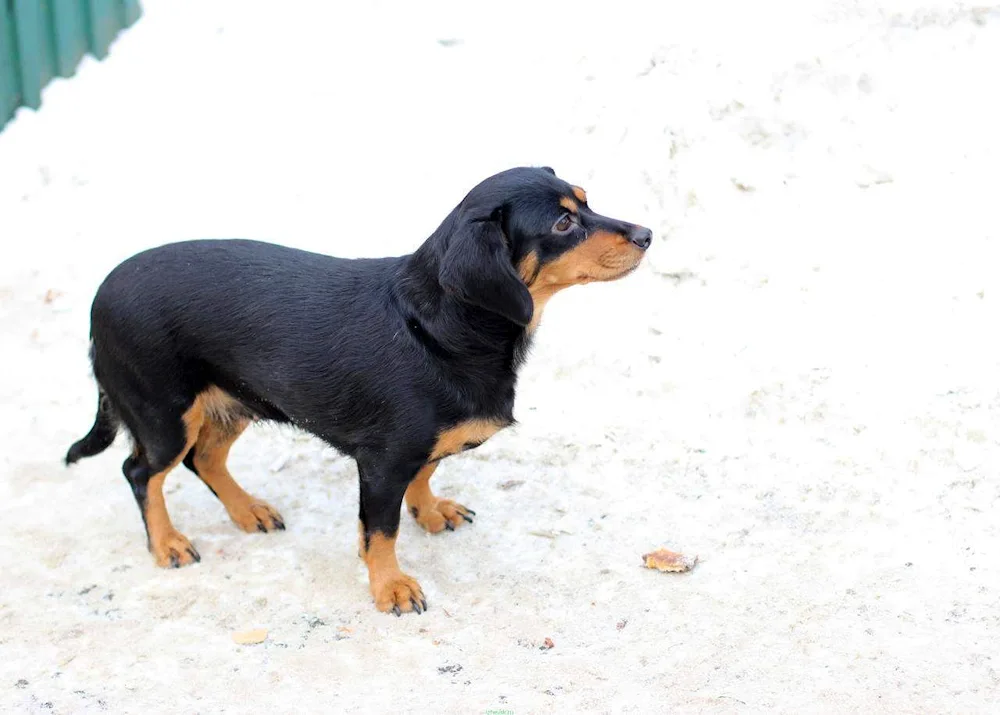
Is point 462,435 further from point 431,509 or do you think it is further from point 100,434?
point 100,434

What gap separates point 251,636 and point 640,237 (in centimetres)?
221

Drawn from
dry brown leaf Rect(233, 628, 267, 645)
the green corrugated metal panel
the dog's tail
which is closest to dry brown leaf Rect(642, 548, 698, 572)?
dry brown leaf Rect(233, 628, 267, 645)

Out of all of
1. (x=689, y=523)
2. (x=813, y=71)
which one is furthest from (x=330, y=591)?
(x=813, y=71)

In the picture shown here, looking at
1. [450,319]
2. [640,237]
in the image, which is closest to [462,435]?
[450,319]

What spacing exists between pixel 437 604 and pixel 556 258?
1.55 m

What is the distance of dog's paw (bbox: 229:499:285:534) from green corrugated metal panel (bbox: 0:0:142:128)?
4.30 m

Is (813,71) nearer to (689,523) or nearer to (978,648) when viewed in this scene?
(689,523)

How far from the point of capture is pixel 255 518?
5285 mm

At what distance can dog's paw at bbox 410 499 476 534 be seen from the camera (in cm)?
524

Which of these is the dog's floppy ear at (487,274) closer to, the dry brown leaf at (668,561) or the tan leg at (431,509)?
the tan leg at (431,509)

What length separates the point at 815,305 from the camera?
631 cm

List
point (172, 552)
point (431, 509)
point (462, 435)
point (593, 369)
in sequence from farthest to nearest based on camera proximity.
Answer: point (593, 369)
point (431, 509)
point (172, 552)
point (462, 435)

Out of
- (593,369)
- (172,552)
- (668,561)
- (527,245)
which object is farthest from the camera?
(593,369)

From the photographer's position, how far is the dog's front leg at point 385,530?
4.56m
